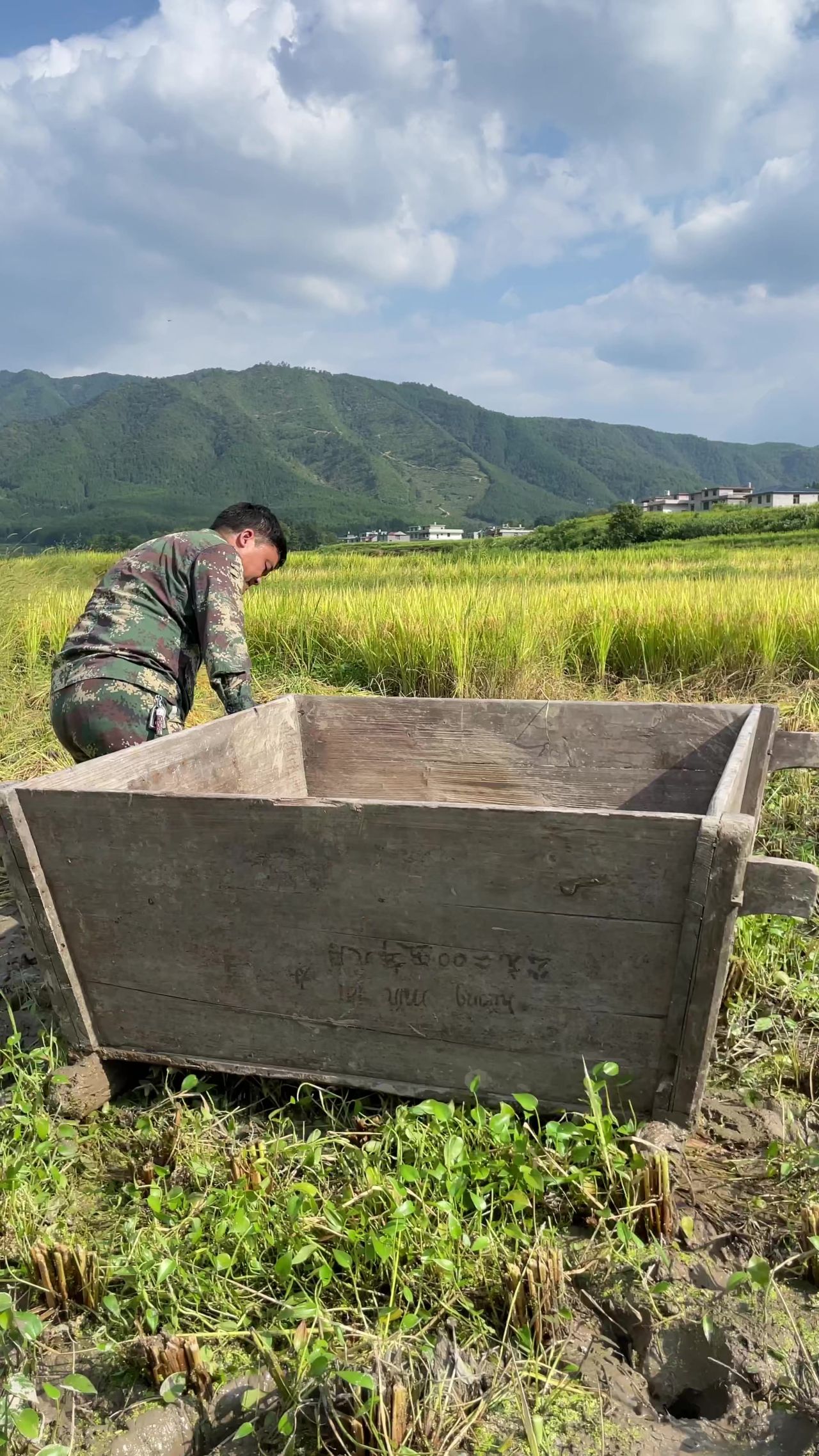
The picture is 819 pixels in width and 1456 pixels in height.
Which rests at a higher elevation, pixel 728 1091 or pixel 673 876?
pixel 673 876

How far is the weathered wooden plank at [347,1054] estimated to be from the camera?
1664 millimetres

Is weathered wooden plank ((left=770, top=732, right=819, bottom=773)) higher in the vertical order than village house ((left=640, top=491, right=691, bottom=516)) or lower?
higher

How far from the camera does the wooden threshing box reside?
153cm

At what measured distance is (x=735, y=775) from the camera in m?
1.92

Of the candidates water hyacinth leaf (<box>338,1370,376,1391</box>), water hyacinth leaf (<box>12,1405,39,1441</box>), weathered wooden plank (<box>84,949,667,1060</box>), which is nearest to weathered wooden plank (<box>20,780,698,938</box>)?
weathered wooden plank (<box>84,949,667,1060</box>)

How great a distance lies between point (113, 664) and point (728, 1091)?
2.16 metres

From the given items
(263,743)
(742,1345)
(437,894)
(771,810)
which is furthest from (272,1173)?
(771,810)

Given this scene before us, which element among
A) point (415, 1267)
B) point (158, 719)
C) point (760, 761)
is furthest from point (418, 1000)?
point (158, 719)

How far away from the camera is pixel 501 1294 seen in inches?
56.6

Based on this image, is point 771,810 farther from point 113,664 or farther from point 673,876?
point 113,664

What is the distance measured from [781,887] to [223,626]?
182 centimetres

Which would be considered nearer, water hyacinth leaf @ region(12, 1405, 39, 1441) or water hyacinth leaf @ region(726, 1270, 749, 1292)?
water hyacinth leaf @ region(12, 1405, 39, 1441)

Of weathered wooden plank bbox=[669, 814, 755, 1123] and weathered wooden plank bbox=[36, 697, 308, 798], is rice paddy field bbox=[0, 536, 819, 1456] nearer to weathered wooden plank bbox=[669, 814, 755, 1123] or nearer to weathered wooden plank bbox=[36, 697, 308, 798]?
weathered wooden plank bbox=[669, 814, 755, 1123]

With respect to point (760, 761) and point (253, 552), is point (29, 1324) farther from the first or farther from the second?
point (253, 552)
